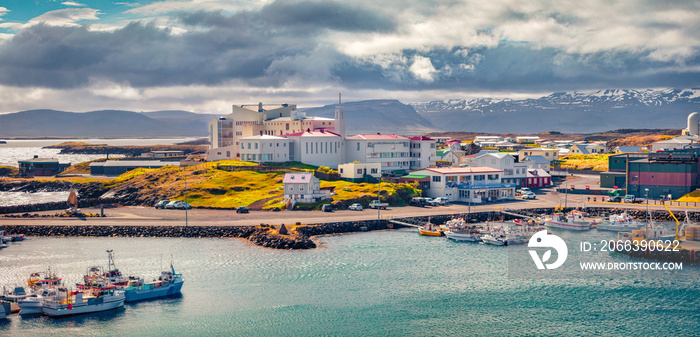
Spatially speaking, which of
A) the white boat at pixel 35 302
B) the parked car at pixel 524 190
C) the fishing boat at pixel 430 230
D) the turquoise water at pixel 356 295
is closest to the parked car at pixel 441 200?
the fishing boat at pixel 430 230

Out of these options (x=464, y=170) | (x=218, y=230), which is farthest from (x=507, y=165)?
(x=218, y=230)

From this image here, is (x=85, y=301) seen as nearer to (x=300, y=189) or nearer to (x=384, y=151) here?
(x=300, y=189)

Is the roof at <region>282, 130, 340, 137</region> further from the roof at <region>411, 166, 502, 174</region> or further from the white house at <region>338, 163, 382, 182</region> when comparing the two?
the roof at <region>411, 166, 502, 174</region>

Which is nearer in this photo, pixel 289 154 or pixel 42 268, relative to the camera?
pixel 42 268

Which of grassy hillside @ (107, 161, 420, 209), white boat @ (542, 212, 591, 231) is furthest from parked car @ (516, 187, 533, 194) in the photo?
white boat @ (542, 212, 591, 231)

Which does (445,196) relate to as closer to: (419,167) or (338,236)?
(419,167)

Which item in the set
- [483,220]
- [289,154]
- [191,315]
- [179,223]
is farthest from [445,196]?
[191,315]
